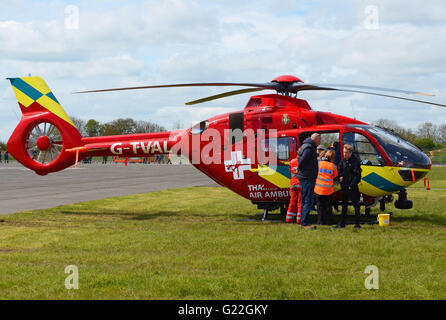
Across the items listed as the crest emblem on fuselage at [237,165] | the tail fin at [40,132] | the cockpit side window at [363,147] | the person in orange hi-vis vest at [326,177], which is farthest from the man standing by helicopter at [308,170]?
the tail fin at [40,132]

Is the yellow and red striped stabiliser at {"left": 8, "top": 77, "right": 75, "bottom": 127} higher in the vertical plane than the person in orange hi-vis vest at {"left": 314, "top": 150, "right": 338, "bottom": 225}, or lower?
higher

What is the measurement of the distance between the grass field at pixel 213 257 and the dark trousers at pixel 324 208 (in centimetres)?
54

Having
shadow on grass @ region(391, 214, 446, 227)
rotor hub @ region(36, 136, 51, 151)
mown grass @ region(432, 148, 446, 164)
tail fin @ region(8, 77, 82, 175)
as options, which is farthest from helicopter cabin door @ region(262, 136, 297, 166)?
mown grass @ region(432, 148, 446, 164)

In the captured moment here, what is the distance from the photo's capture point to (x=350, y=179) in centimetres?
1017

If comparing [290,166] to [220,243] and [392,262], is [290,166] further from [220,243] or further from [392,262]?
[392,262]

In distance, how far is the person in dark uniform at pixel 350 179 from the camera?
1011 centimetres

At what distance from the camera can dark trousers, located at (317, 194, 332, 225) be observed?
10.5 metres

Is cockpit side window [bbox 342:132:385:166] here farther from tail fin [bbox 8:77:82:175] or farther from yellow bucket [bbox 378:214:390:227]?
tail fin [bbox 8:77:82:175]

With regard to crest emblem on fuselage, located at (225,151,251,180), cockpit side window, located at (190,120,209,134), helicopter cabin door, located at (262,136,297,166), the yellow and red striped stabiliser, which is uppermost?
the yellow and red striped stabiliser

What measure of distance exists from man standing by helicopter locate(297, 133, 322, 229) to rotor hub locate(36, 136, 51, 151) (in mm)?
7546

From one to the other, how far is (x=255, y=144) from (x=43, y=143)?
→ 6316 mm

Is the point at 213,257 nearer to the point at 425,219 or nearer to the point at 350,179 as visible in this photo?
the point at 350,179
